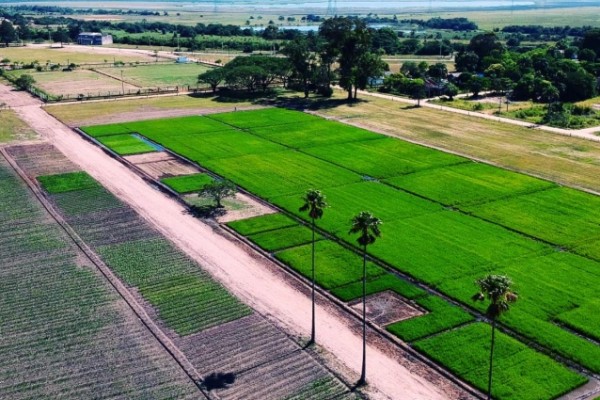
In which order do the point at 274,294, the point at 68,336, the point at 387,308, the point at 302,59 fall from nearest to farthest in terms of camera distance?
the point at 68,336 < the point at 387,308 < the point at 274,294 < the point at 302,59

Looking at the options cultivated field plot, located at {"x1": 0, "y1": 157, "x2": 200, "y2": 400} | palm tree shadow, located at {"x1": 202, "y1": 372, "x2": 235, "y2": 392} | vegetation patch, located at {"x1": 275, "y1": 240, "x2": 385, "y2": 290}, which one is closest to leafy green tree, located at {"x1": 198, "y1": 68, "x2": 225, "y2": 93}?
cultivated field plot, located at {"x1": 0, "y1": 157, "x2": 200, "y2": 400}

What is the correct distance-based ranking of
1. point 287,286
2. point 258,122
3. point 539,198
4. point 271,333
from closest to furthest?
point 271,333
point 287,286
point 539,198
point 258,122

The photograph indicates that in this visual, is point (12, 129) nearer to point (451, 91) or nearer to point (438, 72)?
point (451, 91)

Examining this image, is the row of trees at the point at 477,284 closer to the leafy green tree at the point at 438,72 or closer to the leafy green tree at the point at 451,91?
the leafy green tree at the point at 451,91

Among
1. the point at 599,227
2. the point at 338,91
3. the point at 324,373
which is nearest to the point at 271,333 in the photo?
the point at 324,373

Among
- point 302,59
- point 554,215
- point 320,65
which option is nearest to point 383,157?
point 554,215

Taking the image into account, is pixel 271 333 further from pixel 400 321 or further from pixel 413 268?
pixel 413 268
